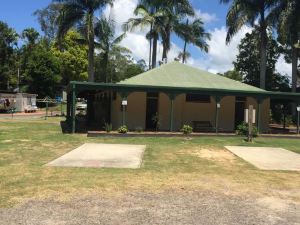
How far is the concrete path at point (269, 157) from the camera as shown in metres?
12.6

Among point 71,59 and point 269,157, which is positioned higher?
point 71,59

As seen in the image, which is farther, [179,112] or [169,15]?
[169,15]

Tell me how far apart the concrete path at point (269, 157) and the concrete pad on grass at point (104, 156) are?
128 inches

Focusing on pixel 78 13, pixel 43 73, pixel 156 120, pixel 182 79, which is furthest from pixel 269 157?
pixel 43 73

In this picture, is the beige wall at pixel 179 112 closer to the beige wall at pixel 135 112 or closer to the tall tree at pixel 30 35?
the beige wall at pixel 135 112

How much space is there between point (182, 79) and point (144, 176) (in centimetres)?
1537

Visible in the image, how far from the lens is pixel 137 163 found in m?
12.1

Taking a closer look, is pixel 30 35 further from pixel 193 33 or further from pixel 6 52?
pixel 193 33

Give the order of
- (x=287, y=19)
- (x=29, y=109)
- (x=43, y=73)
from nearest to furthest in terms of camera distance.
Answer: (x=287, y=19) → (x=29, y=109) → (x=43, y=73)

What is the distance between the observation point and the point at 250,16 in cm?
3441

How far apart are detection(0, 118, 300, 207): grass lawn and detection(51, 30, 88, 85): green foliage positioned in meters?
44.6

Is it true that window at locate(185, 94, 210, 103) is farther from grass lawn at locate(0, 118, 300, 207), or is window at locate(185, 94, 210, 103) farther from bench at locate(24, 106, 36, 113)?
bench at locate(24, 106, 36, 113)

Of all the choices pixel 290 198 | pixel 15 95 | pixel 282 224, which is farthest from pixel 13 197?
pixel 15 95

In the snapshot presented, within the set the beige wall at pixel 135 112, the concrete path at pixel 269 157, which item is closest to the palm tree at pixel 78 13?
the beige wall at pixel 135 112
